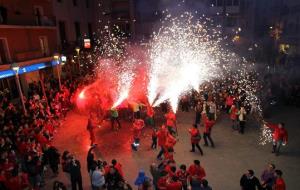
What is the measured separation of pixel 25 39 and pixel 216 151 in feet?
54.6

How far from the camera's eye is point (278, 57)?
30391 millimetres

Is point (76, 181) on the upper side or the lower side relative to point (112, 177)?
lower

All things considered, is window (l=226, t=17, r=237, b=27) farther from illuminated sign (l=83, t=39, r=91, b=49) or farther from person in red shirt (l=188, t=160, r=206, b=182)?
person in red shirt (l=188, t=160, r=206, b=182)

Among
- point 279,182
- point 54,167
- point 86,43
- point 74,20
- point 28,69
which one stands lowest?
point 54,167

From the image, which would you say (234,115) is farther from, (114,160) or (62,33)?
(62,33)

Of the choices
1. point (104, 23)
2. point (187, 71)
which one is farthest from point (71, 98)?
point (104, 23)

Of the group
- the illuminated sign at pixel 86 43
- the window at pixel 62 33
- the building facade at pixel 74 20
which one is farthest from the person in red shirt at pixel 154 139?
the illuminated sign at pixel 86 43

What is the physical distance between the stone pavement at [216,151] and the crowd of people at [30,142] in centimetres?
79

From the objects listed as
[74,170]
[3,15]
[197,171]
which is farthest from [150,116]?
[3,15]

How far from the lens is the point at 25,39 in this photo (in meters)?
21.9

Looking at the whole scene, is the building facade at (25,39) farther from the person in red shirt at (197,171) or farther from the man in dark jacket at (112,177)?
the person in red shirt at (197,171)

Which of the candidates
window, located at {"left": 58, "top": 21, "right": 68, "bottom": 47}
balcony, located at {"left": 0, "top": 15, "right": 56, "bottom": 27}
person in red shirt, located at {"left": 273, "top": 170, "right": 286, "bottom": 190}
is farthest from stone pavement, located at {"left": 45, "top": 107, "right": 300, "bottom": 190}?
window, located at {"left": 58, "top": 21, "right": 68, "bottom": 47}

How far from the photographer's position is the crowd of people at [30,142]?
30.3 ft

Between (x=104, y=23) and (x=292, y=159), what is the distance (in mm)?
29873
